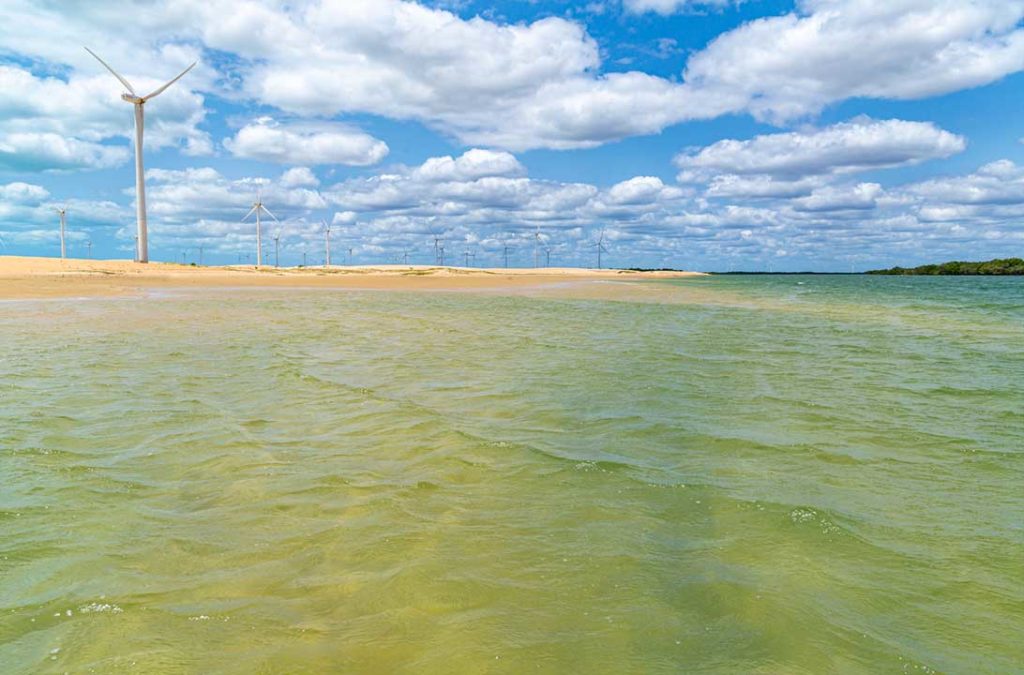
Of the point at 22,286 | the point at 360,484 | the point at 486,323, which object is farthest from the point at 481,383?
the point at 22,286

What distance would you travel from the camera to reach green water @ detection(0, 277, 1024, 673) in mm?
3406

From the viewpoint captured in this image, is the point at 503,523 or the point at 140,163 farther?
the point at 140,163

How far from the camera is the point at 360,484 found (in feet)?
19.7

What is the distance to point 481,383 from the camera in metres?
11.7

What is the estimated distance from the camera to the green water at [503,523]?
11.2 ft

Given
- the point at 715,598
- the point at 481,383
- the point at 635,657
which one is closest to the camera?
the point at 635,657

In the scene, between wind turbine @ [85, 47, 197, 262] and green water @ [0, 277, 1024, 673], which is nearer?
green water @ [0, 277, 1024, 673]

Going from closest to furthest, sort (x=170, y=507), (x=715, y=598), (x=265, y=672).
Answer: (x=265, y=672) → (x=715, y=598) → (x=170, y=507)

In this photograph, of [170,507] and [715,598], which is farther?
[170,507]

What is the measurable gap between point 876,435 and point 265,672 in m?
7.85

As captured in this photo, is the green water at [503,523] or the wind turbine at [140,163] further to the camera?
the wind turbine at [140,163]

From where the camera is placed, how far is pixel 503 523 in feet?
16.8

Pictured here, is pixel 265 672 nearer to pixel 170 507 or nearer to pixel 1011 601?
pixel 170 507

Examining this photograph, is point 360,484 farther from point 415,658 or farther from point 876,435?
point 876,435
